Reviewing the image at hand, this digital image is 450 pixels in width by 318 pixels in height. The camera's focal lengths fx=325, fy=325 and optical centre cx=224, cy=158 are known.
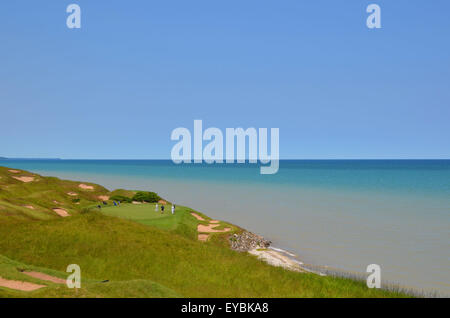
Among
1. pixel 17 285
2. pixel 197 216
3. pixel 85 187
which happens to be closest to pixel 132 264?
pixel 17 285

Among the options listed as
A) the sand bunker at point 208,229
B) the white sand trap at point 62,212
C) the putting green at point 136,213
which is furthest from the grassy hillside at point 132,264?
the sand bunker at point 208,229

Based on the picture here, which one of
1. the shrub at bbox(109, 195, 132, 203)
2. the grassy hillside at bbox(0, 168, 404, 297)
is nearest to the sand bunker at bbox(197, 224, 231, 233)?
the grassy hillside at bbox(0, 168, 404, 297)

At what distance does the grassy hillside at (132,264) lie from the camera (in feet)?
55.7

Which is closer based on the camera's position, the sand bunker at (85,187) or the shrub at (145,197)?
the shrub at (145,197)

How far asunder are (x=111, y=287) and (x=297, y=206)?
186ft

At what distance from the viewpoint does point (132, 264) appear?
21781 mm

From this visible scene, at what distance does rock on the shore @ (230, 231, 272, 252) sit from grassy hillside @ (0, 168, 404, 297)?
11.2 meters

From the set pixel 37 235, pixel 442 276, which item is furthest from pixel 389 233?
pixel 37 235

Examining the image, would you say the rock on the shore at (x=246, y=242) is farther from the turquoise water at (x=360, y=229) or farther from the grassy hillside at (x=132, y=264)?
the grassy hillside at (x=132, y=264)

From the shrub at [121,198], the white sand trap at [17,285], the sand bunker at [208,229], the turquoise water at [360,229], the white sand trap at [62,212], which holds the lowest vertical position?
the turquoise water at [360,229]

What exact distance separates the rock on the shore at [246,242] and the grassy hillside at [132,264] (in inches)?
439

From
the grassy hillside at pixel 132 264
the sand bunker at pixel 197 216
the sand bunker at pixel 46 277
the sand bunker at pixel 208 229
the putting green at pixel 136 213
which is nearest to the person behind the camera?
the grassy hillside at pixel 132 264
